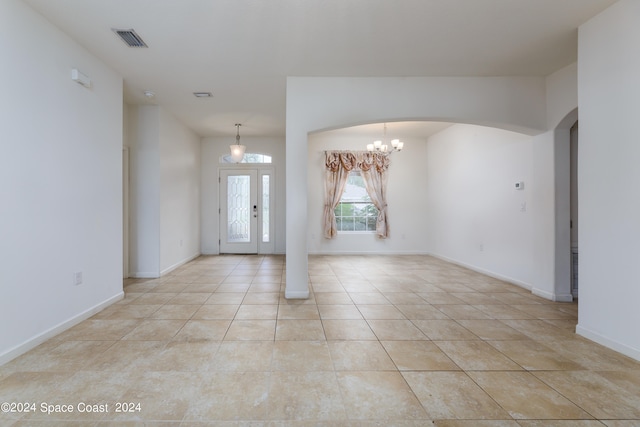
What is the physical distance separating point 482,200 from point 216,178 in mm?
5754

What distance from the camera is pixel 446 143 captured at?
644 centimetres

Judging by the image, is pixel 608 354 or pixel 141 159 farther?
pixel 141 159

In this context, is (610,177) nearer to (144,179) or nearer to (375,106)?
(375,106)

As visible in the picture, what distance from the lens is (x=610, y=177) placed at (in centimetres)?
250

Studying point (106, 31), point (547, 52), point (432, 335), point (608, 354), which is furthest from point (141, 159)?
point (608, 354)

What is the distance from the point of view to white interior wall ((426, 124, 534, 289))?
4355mm

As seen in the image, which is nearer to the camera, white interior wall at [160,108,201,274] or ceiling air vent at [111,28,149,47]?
ceiling air vent at [111,28,149,47]

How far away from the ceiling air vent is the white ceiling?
0.19ft

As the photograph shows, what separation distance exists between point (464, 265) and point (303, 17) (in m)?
5.16

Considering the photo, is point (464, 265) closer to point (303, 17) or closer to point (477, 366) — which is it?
point (477, 366)

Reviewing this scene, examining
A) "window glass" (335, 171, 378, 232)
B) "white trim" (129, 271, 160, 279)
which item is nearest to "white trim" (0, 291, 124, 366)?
"white trim" (129, 271, 160, 279)

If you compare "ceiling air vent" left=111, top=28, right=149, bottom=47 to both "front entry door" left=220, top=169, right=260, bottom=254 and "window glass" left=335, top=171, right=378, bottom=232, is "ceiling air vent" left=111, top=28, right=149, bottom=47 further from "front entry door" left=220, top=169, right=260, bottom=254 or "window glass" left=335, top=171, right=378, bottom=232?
"window glass" left=335, top=171, right=378, bottom=232

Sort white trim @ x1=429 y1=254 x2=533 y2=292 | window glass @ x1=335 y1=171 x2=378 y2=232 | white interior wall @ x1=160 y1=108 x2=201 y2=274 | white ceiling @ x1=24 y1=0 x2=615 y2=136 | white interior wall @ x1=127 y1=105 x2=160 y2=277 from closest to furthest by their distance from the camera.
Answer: white ceiling @ x1=24 y1=0 x2=615 y2=136
white trim @ x1=429 y1=254 x2=533 y2=292
white interior wall @ x1=127 y1=105 x2=160 y2=277
white interior wall @ x1=160 y1=108 x2=201 y2=274
window glass @ x1=335 y1=171 x2=378 y2=232

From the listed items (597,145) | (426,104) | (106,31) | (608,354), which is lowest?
(608,354)
